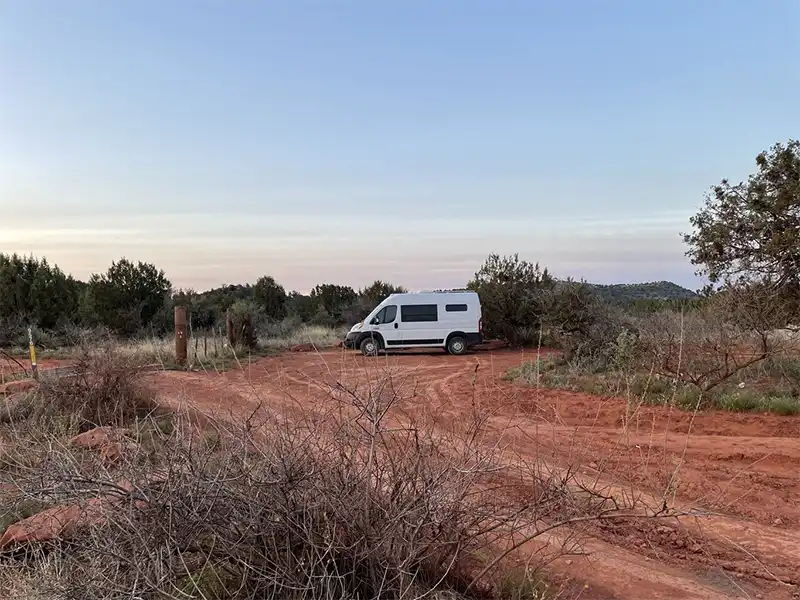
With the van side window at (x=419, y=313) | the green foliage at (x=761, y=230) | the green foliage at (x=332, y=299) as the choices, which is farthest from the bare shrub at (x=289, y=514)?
the green foliage at (x=332, y=299)

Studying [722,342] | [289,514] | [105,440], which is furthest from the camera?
[722,342]

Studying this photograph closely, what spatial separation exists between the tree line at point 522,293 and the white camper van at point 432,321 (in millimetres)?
2524

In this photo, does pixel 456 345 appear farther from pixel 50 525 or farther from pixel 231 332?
pixel 50 525

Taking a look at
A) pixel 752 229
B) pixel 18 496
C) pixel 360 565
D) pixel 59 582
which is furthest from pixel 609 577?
pixel 752 229

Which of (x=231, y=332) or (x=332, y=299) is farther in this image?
(x=332, y=299)

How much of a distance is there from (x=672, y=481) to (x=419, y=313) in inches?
749

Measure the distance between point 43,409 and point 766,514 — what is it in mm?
8906

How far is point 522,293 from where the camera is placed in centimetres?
2545

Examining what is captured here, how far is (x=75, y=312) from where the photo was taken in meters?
29.3

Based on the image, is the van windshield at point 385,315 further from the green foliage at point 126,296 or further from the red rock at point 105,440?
the red rock at point 105,440

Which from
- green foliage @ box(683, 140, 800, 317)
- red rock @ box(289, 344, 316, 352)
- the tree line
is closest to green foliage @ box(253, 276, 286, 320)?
the tree line

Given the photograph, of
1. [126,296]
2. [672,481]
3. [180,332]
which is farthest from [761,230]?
[126,296]

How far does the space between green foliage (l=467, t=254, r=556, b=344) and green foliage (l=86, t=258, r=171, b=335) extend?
1548cm

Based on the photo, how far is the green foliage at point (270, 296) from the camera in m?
40.4
